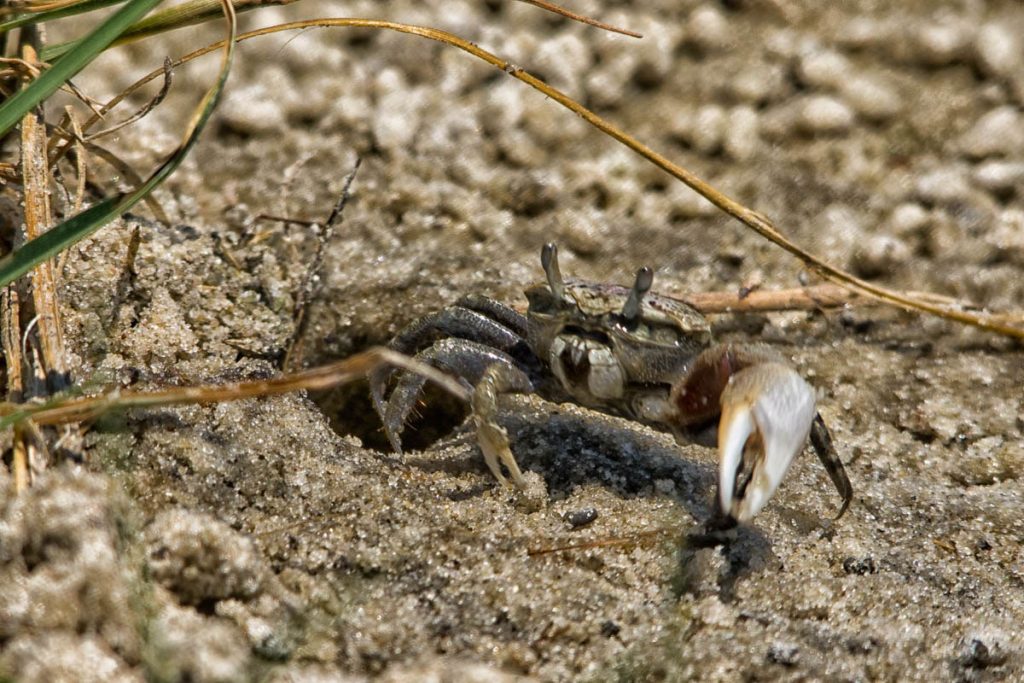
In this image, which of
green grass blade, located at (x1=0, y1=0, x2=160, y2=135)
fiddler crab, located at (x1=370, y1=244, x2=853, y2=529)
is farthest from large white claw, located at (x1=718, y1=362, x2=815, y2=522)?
green grass blade, located at (x1=0, y1=0, x2=160, y2=135)

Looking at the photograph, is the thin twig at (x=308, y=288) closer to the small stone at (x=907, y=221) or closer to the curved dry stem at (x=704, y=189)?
the curved dry stem at (x=704, y=189)

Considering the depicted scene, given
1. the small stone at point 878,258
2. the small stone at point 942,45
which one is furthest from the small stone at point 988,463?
the small stone at point 942,45

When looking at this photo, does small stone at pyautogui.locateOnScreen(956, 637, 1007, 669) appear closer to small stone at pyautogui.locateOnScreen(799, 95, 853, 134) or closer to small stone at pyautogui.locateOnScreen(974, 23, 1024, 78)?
small stone at pyautogui.locateOnScreen(799, 95, 853, 134)

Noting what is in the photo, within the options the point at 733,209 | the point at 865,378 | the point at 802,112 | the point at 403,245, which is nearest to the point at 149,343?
the point at 403,245

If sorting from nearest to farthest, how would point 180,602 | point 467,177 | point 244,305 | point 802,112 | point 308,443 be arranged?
point 180,602 → point 308,443 → point 244,305 → point 467,177 → point 802,112

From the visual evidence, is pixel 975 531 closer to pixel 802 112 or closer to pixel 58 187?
pixel 802 112

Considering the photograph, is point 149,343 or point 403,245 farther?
point 403,245

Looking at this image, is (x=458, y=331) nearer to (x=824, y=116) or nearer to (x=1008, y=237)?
(x=824, y=116)
